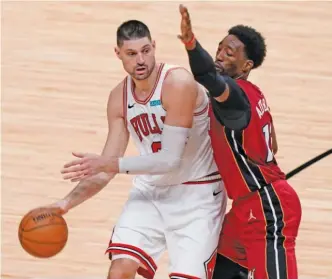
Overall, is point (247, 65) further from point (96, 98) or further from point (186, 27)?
point (96, 98)

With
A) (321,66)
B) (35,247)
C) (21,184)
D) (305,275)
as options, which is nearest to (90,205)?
(21,184)

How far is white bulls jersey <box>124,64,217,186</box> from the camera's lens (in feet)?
18.9

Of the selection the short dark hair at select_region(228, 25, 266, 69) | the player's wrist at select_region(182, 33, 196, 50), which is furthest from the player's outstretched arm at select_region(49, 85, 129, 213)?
the player's wrist at select_region(182, 33, 196, 50)

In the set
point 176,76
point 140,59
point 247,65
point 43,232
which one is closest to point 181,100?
point 176,76

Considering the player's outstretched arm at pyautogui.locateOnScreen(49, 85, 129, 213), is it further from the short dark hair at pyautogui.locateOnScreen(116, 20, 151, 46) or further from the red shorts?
the red shorts

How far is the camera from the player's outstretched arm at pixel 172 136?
5.56 m

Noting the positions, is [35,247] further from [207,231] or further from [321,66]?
[321,66]

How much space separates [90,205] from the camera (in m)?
8.16

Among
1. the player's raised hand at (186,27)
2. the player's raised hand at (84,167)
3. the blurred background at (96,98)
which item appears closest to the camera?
the player's raised hand at (186,27)

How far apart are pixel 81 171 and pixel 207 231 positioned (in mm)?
851

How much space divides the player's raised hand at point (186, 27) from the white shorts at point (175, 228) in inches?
42.4

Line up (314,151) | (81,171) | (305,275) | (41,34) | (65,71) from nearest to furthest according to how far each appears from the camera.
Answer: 1. (81,171)
2. (305,275)
3. (314,151)
4. (65,71)
5. (41,34)

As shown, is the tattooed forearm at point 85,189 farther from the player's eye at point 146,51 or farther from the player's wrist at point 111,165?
the player's eye at point 146,51

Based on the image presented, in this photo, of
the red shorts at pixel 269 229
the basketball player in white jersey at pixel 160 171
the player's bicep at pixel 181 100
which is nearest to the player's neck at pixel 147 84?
the basketball player in white jersey at pixel 160 171
